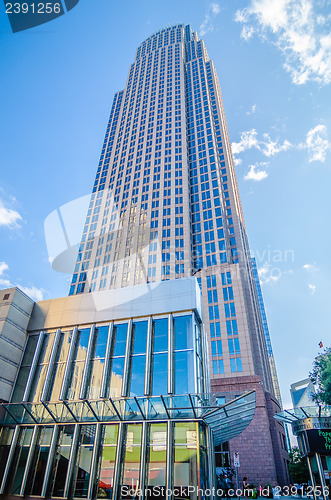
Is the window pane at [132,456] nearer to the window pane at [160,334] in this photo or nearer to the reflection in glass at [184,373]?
the reflection in glass at [184,373]

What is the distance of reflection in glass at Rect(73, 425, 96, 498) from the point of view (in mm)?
13273

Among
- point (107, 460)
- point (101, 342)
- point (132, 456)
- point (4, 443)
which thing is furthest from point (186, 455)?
point (4, 443)

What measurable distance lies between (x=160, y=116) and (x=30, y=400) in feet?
268

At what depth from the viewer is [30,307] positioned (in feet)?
64.2

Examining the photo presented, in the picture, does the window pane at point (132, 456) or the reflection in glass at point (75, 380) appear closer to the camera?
the window pane at point (132, 456)

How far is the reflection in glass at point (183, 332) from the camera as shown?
50.2 feet

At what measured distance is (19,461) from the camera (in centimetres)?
1495

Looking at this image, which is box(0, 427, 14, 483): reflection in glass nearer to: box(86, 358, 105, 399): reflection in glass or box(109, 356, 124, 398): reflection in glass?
box(86, 358, 105, 399): reflection in glass

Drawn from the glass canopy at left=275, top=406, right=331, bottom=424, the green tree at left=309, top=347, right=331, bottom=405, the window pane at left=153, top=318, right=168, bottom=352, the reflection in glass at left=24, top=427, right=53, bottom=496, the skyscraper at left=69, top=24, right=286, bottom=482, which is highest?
the skyscraper at left=69, top=24, right=286, bottom=482

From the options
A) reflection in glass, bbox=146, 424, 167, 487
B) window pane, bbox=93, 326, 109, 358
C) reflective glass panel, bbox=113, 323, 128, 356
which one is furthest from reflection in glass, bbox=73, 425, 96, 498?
reflective glass panel, bbox=113, 323, 128, 356

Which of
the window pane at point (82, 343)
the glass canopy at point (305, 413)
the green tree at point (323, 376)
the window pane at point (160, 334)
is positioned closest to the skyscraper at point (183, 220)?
the green tree at point (323, 376)

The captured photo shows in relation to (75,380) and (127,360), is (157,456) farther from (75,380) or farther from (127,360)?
(75,380)

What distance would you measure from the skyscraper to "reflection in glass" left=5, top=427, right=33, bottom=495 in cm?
2898

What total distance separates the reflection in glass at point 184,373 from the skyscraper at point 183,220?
28.2 metres
